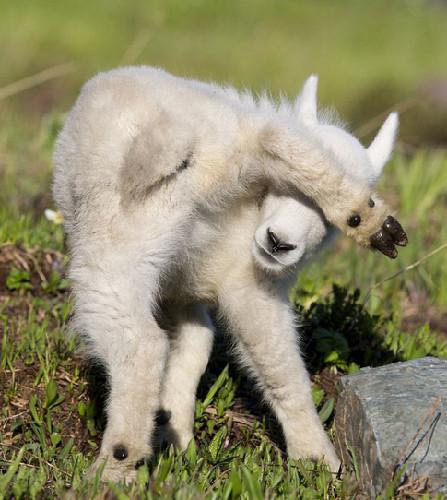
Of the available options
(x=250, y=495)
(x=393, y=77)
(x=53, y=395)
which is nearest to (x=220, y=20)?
(x=393, y=77)

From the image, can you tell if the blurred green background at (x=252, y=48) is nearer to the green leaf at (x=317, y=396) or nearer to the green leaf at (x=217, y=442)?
the green leaf at (x=317, y=396)

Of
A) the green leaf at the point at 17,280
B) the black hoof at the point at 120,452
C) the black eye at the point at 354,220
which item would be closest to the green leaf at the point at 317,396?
the black eye at the point at 354,220

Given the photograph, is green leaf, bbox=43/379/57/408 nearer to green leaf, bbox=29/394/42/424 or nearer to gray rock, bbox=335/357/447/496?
green leaf, bbox=29/394/42/424

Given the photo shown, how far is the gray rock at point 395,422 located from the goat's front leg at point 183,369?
0.80 m

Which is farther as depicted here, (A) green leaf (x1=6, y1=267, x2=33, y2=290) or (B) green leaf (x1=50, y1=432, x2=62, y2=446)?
(A) green leaf (x1=6, y1=267, x2=33, y2=290)

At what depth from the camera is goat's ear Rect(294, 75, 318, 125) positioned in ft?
15.7

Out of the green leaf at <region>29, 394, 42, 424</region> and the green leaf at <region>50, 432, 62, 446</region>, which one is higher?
the green leaf at <region>50, 432, 62, 446</region>

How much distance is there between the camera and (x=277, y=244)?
4.31 metres

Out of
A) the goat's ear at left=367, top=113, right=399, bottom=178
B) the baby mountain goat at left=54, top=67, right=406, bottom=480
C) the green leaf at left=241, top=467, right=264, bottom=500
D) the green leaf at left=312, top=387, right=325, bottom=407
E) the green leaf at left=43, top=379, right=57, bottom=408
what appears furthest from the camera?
the green leaf at left=312, top=387, right=325, bottom=407

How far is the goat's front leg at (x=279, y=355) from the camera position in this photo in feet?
15.6

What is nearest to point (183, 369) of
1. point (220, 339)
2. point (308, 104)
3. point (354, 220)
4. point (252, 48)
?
point (220, 339)

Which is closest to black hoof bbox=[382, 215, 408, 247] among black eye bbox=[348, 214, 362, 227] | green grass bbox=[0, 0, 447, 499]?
black eye bbox=[348, 214, 362, 227]

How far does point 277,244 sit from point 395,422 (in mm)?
927

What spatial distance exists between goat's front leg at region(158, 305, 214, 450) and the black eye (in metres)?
1.26
